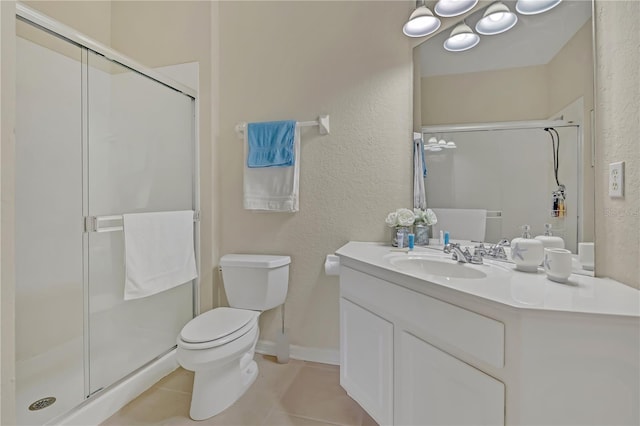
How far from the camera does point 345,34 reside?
197 cm

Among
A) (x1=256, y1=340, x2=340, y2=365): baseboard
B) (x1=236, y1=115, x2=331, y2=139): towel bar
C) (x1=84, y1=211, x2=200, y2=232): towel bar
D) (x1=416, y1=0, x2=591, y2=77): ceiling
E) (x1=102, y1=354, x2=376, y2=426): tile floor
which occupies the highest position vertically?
(x1=416, y1=0, x2=591, y2=77): ceiling

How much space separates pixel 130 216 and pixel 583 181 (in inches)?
84.2

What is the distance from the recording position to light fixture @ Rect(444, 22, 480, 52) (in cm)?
155

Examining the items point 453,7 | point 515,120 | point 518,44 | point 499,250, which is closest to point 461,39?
point 453,7

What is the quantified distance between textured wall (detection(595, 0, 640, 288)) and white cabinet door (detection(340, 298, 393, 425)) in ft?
2.70

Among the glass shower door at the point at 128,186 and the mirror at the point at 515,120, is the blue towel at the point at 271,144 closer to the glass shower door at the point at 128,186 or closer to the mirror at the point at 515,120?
the glass shower door at the point at 128,186

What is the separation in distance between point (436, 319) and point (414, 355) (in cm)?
20

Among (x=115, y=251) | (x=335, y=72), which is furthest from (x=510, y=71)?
(x=115, y=251)

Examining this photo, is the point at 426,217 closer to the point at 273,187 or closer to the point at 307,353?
the point at 273,187

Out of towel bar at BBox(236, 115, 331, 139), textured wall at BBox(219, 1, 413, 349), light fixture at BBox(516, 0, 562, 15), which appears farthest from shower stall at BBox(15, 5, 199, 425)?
light fixture at BBox(516, 0, 562, 15)

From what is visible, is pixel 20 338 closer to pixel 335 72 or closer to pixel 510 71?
pixel 335 72

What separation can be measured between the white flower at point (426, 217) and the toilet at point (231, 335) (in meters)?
0.89

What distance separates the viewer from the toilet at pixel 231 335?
1.45 meters

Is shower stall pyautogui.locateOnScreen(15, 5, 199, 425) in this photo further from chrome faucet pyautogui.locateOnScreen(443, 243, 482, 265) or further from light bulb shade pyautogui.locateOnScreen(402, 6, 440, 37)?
chrome faucet pyautogui.locateOnScreen(443, 243, 482, 265)
